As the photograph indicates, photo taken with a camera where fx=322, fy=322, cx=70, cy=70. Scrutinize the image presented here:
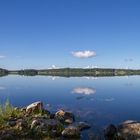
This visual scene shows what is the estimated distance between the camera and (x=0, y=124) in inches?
958

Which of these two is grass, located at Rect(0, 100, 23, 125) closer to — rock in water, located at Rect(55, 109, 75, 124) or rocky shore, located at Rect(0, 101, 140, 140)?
rocky shore, located at Rect(0, 101, 140, 140)

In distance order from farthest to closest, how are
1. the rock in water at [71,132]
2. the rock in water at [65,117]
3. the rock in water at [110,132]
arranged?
the rock in water at [65,117] < the rock in water at [110,132] < the rock in water at [71,132]

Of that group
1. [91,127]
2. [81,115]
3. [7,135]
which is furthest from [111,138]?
[81,115]

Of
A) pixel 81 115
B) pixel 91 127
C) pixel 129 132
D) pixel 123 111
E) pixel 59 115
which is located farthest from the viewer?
pixel 123 111

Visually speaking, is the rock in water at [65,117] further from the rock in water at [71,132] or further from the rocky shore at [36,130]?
the rock in water at [71,132]

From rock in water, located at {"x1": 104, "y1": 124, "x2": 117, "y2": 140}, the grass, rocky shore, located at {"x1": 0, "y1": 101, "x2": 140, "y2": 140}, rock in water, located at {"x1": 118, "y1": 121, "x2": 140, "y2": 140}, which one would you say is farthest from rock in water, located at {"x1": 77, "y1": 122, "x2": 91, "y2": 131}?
the grass

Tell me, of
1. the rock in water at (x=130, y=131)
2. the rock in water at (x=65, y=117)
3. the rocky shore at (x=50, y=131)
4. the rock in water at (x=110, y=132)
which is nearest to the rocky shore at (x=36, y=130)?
the rocky shore at (x=50, y=131)

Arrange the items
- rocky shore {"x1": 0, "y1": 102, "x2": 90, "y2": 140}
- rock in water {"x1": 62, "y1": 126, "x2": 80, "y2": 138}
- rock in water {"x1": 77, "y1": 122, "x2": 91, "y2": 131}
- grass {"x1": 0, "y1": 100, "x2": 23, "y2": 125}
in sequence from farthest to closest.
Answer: grass {"x1": 0, "y1": 100, "x2": 23, "y2": 125} < rock in water {"x1": 77, "y1": 122, "x2": 91, "y2": 131} < rock in water {"x1": 62, "y1": 126, "x2": 80, "y2": 138} < rocky shore {"x1": 0, "y1": 102, "x2": 90, "y2": 140}

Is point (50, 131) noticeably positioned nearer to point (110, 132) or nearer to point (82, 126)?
point (82, 126)

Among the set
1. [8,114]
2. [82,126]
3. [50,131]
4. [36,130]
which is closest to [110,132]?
[82,126]

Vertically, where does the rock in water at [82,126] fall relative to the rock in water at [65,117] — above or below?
below

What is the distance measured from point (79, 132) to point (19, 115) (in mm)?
6752

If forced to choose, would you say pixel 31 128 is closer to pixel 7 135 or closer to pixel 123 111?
pixel 7 135

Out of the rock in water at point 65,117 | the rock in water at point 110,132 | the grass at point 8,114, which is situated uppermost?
the grass at point 8,114
